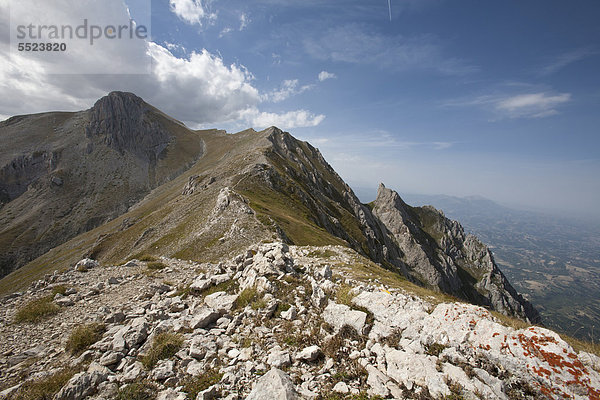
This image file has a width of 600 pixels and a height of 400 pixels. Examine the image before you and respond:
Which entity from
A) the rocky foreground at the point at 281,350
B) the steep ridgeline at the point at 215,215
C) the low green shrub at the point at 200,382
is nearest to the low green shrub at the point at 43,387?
the rocky foreground at the point at 281,350

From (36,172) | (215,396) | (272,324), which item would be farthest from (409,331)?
(36,172)

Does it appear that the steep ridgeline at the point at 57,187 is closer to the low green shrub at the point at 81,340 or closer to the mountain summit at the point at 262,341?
the mountain summit at the point at 262,341

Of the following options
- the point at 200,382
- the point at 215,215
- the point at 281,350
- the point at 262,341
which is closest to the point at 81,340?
the point at 200,382

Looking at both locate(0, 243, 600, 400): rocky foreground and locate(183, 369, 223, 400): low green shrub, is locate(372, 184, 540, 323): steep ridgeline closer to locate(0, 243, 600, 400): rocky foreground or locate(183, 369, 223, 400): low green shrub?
locate(0, 243, 600, 400): rocky foreground

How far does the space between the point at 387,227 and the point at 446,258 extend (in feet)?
122

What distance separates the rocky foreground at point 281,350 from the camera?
6117mm

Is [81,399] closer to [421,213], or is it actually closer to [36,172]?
[421,213]

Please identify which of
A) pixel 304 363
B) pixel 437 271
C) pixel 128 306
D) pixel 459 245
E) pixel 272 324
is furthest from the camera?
pixel 459 245

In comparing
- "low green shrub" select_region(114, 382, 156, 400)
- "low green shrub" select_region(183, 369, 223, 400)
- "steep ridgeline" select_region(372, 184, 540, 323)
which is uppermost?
"low green shrub" select_region(183, 369, 223, 400)

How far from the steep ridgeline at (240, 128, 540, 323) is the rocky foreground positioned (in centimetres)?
3805

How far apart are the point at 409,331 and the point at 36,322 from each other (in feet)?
53.6

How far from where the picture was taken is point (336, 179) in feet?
482

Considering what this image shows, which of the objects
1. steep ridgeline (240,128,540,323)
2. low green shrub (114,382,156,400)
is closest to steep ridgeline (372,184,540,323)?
steep ridgeline (240,128,540,323)

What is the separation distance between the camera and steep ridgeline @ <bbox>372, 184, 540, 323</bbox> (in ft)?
394
